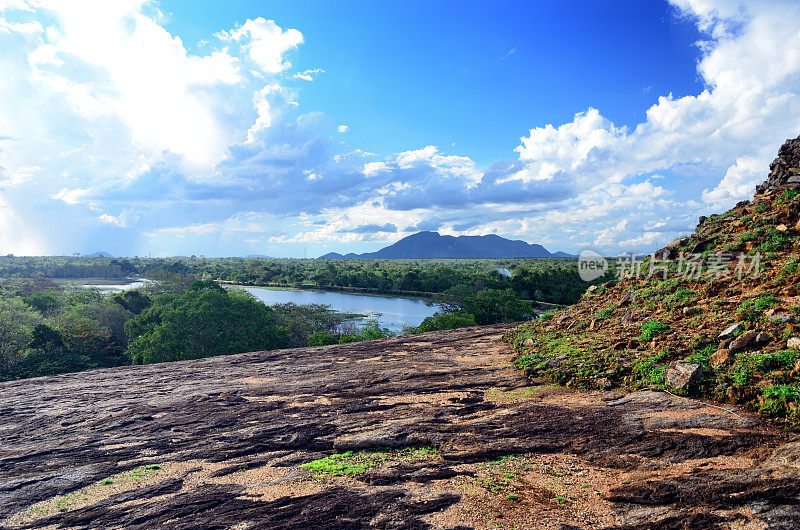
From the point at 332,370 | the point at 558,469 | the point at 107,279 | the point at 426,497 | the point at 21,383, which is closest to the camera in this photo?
the point at 426,497

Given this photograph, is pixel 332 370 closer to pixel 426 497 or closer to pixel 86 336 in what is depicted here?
pixel 426 497

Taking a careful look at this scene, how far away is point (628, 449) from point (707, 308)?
6597 millimetres

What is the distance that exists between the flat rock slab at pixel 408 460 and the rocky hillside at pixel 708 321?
2.25 feet

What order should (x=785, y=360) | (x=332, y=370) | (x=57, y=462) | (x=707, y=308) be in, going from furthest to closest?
(x=332, y=370) → (x=707, y=308) → (x=57, y=462) → (x=785, y=360)

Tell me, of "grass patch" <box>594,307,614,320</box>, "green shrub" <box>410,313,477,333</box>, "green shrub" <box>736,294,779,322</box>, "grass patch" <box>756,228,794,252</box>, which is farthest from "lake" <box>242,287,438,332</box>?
"green shrub" <box>736,294,779,322</box>

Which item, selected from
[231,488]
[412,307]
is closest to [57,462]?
[231,488]

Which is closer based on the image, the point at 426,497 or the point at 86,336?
the point at 426,497

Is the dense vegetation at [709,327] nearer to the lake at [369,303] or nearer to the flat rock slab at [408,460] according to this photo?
the flat rock slab at [408,460]

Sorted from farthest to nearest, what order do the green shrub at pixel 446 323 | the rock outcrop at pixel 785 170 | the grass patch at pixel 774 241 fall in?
the green shrub at pixel 446 323, the rock outcrop at pixel 785 170, the grass patch at pixel 774 241

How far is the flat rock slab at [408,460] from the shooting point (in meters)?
5.50

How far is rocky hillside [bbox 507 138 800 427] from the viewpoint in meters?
7.93

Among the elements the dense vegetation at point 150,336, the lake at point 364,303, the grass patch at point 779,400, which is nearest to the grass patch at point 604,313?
the grass patch at point 779,400

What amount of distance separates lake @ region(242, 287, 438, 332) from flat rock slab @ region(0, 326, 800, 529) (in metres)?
41.0

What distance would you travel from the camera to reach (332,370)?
16359 millimetres
